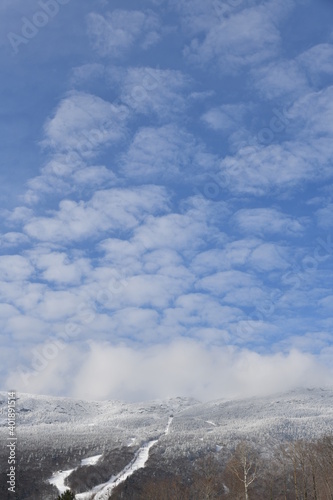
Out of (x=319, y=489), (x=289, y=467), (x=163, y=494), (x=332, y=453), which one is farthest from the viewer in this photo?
(x=289, y=467)

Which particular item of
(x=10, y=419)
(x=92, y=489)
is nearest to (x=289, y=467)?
(x=92, y=489)

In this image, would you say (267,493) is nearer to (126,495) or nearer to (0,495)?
(126,495)

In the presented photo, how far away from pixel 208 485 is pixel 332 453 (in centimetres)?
2083

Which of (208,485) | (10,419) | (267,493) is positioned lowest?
(267,493)

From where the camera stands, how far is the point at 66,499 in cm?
4934

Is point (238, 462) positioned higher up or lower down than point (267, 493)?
higher up

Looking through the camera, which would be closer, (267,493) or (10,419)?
(10,419)

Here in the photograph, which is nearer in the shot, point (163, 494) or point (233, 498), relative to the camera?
point (233, 498)

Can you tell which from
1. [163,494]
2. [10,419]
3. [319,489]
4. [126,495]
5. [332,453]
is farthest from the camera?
[126,495]

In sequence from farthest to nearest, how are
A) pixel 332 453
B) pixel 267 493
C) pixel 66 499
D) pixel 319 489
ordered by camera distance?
pixel 267 493 < pixel 319 489 < pixel 332 453 < pixel 66 499

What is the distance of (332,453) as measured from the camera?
75.4 metres

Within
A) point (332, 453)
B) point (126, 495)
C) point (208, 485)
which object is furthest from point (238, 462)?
point (126, 495)

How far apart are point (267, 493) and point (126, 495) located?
53286 millimetres

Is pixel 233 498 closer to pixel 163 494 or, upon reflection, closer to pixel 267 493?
pixel 163 494
